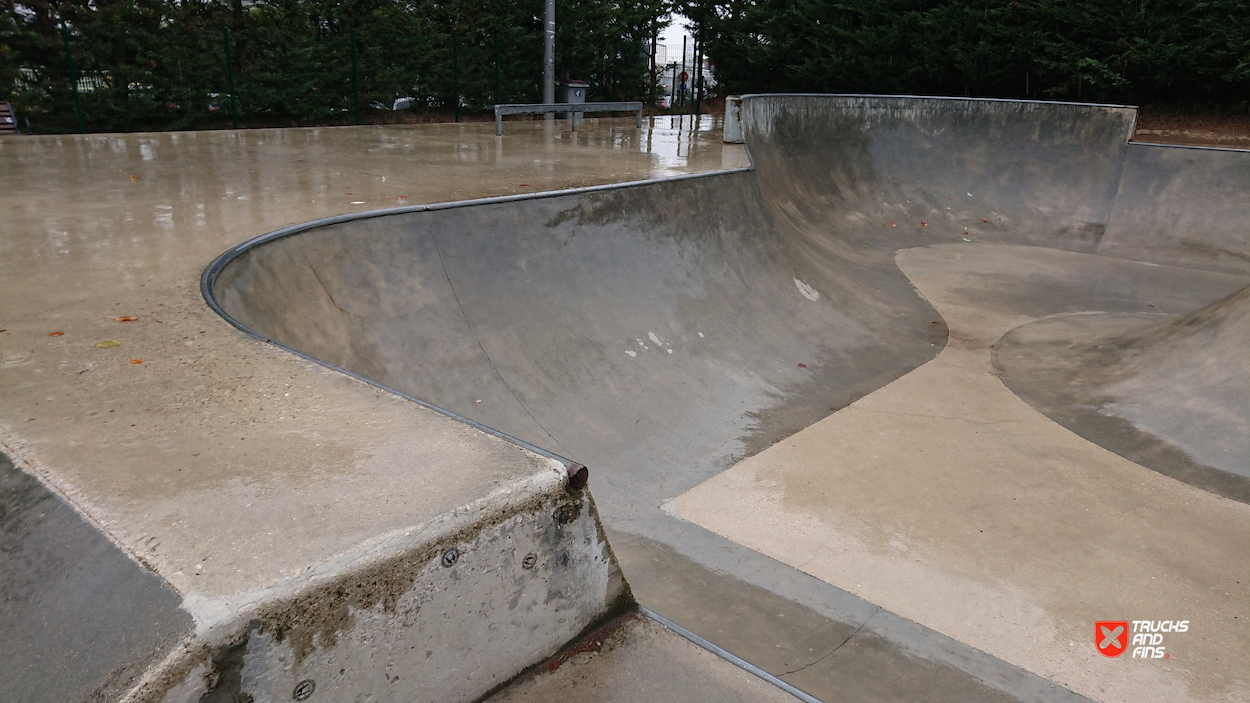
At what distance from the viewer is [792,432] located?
5.73 meters

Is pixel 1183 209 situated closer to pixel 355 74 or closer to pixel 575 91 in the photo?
pixel 575 91

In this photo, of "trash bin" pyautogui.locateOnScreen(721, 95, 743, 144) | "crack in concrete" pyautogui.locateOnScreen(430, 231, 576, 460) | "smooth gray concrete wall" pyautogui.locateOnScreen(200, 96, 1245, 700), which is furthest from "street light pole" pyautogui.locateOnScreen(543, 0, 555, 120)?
"crack in concrete" pyautogui.locateOnScreen(430, 231, 576, 460)

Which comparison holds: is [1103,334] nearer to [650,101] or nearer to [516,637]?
[516,637]

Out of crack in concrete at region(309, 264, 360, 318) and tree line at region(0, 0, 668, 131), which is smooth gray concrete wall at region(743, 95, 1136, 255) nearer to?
crack in concrete at region(309, 264, 360, 318)

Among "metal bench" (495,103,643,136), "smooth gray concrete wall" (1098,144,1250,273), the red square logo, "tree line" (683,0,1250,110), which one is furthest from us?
"tree line" (683,0,1250,110)

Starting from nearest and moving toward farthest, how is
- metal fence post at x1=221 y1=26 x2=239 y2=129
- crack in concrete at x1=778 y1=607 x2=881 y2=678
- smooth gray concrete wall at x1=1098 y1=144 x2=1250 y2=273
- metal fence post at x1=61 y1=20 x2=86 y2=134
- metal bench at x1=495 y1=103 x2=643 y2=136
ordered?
crack in concrete at x1=778 y1=607 x2=881 y2=678 → smooth gray concrete wall at x1=1098 y1=144 x2=1250 y2=273 → metal fence post at x1=61 y1=20 x2=86 y2=134 → metal bench at x1=495 y1=103 x2=643 y2=136 → metal fence post at x1=221 y1=26 x2=239 y2=129

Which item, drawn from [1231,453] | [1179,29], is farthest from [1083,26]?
[1231,453]

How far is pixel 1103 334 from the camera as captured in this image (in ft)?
25.6

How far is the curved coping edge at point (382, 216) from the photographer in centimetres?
223

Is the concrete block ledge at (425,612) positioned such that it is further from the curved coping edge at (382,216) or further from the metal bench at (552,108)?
the metal bench at (552,108)

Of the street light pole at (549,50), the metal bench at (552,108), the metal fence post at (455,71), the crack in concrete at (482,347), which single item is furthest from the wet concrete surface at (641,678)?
the metal fence post at (455,71)

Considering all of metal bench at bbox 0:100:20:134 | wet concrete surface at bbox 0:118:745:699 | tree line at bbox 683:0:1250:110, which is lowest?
wet concrete surface at bbox 0:118:745:699

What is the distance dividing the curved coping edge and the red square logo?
2.91m

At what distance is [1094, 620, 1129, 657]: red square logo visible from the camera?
349 centimetres
